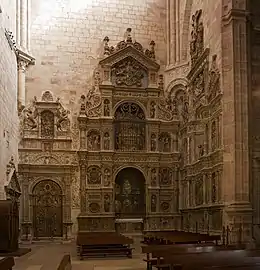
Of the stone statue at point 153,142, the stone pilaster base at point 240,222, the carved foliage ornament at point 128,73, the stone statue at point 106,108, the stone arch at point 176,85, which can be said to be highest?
the carved foliage ornament at point 128,73

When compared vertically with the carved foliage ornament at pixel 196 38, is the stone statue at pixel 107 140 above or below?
below

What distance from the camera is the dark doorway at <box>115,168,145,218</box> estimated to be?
2162cm

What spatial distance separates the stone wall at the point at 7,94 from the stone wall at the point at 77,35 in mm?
2140

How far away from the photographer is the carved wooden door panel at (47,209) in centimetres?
2067

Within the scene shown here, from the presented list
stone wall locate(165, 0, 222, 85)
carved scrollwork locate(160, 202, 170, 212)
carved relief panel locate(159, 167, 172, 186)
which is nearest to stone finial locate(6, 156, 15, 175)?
carved relief panel locate(159, 167, 172, 186)

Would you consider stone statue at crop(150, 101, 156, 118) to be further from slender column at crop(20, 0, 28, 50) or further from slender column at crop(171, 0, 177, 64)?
slender column at crop(20, 0, 28, 50)

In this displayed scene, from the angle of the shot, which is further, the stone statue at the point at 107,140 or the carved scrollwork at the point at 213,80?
the stone statue at the point at 107,140

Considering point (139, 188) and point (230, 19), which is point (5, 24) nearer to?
point (230, 19)

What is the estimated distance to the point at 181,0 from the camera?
22.0 m

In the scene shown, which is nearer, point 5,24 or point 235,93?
point 235,93

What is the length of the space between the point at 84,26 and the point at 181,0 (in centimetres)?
430

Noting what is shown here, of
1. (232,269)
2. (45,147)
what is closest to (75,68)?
(45,147)

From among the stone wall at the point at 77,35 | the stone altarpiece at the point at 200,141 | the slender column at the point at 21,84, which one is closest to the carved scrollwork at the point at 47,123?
the stone wall at the point at 77,35

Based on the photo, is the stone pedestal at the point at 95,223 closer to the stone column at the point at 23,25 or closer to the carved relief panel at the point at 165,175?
the carved relief panel at the point at 165,175
